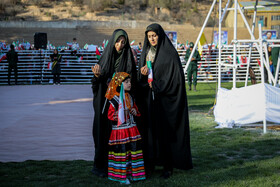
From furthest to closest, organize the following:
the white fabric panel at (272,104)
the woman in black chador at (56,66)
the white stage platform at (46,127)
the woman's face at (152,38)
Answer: the woman in black chador at (56,66)
the white fabric panel at (272,104)
the white stage platform at (46,127)
the woman's face at (152,38)

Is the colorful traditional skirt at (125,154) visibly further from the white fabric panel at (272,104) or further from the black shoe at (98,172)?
the white fabric panel at (272,104)

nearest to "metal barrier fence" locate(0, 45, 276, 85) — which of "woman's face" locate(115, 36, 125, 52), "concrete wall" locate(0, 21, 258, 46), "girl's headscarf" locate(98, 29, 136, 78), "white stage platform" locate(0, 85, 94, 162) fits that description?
"white stage platform" locate(0, 85, 94, 162)

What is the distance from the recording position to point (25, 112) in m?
12.5

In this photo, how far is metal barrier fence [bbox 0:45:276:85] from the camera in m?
24.2

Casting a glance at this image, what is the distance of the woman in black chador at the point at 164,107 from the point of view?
5.47 meters

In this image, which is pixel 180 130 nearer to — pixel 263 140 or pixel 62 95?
pixel 263 140

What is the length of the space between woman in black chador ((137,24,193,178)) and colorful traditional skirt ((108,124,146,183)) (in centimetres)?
26

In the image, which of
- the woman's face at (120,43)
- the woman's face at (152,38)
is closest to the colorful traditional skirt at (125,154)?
the woman's face at (120,43)

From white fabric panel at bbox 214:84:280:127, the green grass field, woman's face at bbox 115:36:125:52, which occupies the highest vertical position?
woman's face at bbox 115:36:125:52

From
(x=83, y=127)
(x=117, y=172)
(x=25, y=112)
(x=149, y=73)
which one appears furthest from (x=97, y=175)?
(x=25, y=112)

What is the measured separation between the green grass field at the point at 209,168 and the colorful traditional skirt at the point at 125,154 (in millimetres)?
145

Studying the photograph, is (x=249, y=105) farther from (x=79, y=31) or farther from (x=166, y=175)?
(x=79, y=31)

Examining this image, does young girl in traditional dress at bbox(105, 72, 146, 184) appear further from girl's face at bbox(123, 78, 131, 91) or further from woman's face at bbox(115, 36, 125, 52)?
woman's face at bbox(115, 36, 125, 52)

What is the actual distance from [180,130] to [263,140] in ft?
9.74
